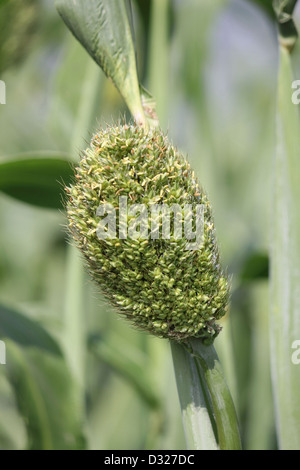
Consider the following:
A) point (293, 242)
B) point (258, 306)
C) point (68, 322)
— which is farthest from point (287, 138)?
Answer: point (258, 306)

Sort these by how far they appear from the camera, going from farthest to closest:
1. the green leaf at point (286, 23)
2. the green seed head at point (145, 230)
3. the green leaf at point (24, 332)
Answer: the green leaf at point (24, 332)
the green leaf at point (286, 23)
the green seed head at point (145, 230)

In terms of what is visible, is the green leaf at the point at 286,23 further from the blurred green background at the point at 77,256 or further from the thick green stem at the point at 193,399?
the thick green stem at the point at 193,399

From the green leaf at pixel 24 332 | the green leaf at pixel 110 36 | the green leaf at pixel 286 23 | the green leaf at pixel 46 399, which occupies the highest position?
the green leaf at pixel 286 23

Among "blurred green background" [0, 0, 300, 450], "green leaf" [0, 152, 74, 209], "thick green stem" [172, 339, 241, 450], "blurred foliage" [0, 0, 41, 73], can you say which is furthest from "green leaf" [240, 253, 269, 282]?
"blurred foliage" [0, 0, 41, 73]

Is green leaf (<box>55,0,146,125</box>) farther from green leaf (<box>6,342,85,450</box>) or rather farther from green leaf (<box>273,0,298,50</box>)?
green leaf (<box>6,342,85,450</box>)

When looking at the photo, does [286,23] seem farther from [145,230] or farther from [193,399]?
[193,399]

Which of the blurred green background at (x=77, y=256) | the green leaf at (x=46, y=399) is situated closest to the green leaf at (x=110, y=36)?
the blurred green background at (x=77, y=256)

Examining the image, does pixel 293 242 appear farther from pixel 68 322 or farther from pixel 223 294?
pixel 68 322
